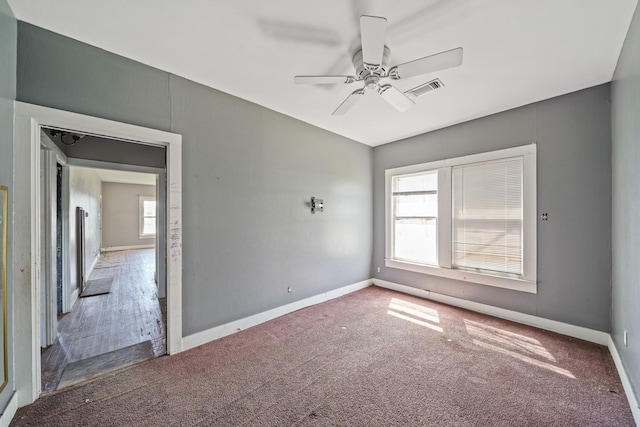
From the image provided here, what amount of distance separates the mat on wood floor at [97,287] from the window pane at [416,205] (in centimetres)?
534

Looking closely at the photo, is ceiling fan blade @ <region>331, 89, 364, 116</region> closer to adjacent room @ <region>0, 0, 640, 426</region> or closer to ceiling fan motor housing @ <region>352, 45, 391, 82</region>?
adjacent room @ <region>0, 0, 640, 426</region>

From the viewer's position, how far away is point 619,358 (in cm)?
219

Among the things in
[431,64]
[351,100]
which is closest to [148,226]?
[351,100]

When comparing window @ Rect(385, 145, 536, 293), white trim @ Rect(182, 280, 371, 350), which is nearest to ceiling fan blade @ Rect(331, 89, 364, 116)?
window @ Rect(385, 145, 536, 293)

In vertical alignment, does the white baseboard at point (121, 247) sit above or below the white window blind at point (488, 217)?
below

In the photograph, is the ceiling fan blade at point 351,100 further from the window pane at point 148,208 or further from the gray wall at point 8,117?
the window pane at point 148,208

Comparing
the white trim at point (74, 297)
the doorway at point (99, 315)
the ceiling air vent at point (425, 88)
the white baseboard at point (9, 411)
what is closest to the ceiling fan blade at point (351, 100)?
the ceiling air vent at point (425, 88)

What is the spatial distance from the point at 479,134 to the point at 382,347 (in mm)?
3076

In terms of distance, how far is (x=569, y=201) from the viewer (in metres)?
2.85

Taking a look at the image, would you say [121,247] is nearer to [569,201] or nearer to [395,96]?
[395,96]

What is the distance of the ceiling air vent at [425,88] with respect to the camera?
2.60m

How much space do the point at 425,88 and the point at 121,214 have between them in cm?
1134

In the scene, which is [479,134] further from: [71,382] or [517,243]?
[71,382]

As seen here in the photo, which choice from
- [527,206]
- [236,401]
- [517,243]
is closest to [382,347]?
[236,401]
